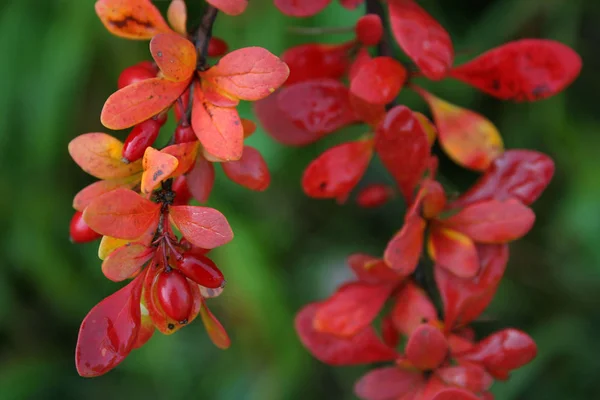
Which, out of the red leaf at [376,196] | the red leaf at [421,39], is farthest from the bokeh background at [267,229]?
the red leaf at [421,39]

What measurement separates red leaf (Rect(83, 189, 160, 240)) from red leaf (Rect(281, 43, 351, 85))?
195 millimetres

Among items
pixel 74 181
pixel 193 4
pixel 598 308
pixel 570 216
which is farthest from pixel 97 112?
pixel 598 308

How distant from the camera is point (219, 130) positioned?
0.32 m

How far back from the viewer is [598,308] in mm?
1097

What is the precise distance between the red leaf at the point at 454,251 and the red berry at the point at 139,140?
21cm

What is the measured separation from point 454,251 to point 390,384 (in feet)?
0.36

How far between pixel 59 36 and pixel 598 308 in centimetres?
106

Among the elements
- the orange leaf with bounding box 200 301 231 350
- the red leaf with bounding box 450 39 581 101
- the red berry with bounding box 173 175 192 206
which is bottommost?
the orange leaf with bounding box 200 301 231 350

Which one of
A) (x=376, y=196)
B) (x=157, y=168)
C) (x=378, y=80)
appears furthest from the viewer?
(x=376, y=196)

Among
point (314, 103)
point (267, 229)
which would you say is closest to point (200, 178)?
point (314, 103)

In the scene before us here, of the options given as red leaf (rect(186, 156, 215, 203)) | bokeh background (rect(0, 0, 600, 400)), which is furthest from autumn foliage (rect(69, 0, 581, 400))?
bokeh background (rect(0, 0, 600, 400))

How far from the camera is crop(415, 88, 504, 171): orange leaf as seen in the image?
450 mm

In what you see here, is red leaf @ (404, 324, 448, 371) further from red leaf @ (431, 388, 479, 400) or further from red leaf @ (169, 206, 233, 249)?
red leaf @ (169, 206, 233, 249)

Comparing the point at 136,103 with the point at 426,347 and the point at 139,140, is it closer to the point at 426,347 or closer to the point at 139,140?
the point at 139,140
